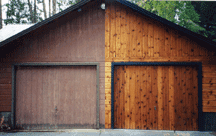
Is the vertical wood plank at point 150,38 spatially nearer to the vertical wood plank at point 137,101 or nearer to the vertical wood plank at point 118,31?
the vertical wood plank at point 137,101

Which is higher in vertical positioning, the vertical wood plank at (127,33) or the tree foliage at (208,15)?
the tree foliage at (208,15)

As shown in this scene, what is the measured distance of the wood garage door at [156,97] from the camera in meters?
5.23

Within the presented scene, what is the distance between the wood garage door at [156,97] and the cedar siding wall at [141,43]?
0.35 m

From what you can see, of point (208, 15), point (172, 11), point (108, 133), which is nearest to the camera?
point (108, 133)

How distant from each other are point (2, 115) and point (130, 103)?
482 cm

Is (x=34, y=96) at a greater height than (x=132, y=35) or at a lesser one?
lesser

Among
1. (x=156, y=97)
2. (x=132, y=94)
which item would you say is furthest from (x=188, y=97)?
(x=132, y=94)

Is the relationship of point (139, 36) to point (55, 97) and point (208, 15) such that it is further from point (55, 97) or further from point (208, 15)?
point (208, 15)

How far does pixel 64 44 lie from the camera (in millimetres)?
5316

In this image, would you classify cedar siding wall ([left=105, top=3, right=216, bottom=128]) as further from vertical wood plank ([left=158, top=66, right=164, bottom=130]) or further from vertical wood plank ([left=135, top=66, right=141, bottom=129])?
vertical wood plank ([left=135, top=66, right=141, bottom=129])

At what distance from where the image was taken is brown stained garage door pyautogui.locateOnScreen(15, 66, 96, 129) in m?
5.34

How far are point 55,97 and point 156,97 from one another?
3863 mm

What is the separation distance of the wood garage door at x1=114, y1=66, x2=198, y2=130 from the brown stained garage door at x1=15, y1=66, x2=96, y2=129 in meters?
1.08

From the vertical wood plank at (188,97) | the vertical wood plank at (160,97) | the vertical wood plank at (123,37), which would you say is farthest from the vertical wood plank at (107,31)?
the vertical wood plank at (188,97)
